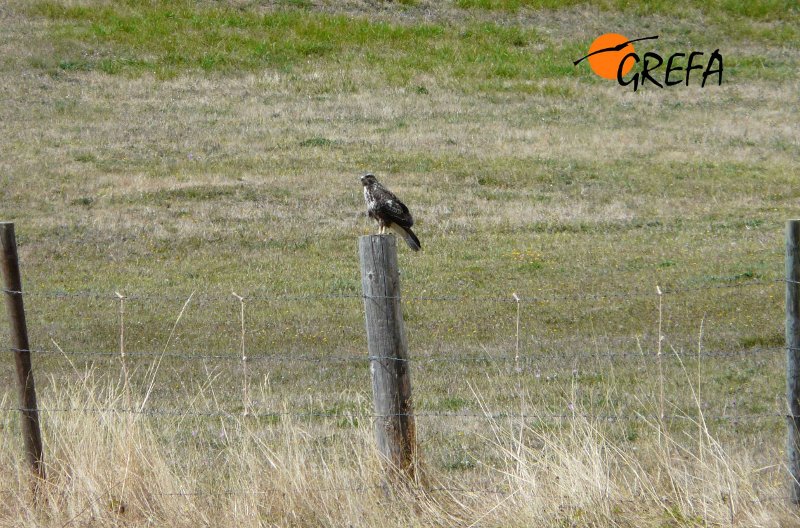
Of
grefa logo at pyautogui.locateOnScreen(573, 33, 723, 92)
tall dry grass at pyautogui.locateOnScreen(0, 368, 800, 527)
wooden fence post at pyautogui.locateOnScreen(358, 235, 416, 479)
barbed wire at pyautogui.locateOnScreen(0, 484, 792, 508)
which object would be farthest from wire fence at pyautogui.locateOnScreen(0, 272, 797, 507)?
grefa logo at pyautogui.locateOnScreen(573, 33, 723, 92)

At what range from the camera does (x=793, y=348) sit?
508cm

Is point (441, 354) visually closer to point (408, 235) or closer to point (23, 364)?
point (408, 235)

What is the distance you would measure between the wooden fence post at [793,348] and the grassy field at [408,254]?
0.68ft

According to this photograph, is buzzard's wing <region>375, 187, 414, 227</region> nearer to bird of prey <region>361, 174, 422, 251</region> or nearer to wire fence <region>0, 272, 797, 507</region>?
bird of prey <region>361, 174, 422, 251</region>

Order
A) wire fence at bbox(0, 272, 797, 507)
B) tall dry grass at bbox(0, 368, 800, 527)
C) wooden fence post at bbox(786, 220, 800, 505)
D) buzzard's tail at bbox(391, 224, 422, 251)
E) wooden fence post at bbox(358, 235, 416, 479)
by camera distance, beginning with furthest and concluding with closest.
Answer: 1. buzzard's tail at bbox(391, 224, 422, 251)
2. wire fence at bbox(0, 272, 797, 507)
3. wooden fence post at bbox(358, 235, 416, 479)
4. tall dry grass at bbox(0, 368, 800, 527)
5. wooden fence post at bbox(786, 220, 800, 505)

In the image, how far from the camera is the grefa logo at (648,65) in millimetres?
34438

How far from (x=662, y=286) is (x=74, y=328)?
7.31 metres

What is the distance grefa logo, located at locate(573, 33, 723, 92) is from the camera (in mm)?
34438

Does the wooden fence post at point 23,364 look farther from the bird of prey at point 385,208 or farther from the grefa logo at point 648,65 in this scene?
the grefa logo at point 648,65

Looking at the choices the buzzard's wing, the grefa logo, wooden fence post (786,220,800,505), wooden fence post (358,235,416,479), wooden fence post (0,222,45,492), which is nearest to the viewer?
wooden fence post (786,220,800,505)

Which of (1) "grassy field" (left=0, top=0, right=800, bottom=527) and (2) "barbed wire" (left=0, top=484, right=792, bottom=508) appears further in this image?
(1) "grassy field" (left=0, top=0, right=800, bottom=527)

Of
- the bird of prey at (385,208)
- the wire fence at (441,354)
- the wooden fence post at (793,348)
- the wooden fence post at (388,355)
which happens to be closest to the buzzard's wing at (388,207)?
the bird of prey at (385,208)

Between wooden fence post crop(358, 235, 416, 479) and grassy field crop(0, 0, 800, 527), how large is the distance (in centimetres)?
17

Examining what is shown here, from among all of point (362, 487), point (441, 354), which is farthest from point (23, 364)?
point (441, 354)
